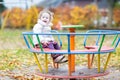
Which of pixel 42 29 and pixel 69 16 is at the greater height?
pixel 42 29

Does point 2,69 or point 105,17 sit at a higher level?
point 2,69

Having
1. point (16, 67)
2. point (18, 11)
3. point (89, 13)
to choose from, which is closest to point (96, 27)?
point (89, 13)

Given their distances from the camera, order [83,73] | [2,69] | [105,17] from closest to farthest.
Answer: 1. [83,73]
2. [2,69]
3. [105,17]

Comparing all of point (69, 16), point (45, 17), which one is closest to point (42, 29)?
point (45, 17)

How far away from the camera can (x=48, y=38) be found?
5.45 m

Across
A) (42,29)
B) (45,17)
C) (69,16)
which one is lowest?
(69,16)

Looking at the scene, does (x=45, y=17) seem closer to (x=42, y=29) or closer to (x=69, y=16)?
(x=42, y=29)

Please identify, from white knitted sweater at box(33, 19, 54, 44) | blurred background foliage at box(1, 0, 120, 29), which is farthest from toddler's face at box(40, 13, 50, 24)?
blurred background foliage at box(1, 0, 120, 29)

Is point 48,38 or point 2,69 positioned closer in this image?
point 48,38

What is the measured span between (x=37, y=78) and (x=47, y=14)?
98 cm

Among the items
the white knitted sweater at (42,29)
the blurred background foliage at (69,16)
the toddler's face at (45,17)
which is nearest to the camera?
the white knitted sweater at (42,29)

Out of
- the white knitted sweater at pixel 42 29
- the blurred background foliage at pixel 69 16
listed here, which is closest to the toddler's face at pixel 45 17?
the white knitted sweater at pixel 42 29

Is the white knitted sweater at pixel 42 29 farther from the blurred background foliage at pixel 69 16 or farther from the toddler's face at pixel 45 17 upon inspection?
the blurred background foliage at pixel 69 16

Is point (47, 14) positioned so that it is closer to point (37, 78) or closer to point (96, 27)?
point (37, 78)
